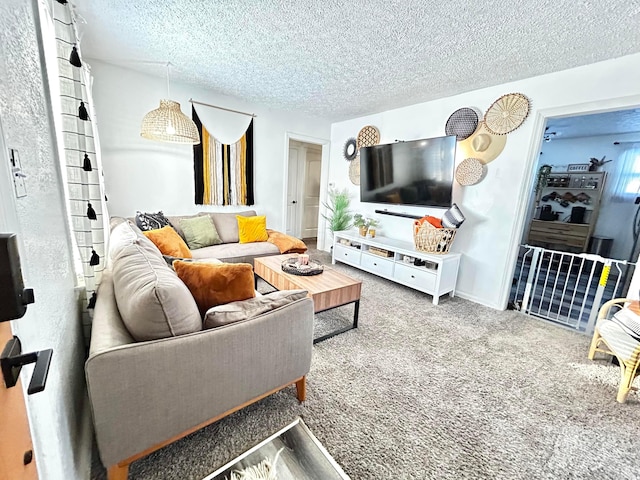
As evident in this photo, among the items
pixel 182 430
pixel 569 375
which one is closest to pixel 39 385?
pixel 182 430

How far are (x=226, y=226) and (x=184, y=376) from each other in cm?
273

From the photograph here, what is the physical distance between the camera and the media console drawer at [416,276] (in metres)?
2.97

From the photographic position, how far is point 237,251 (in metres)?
3.17

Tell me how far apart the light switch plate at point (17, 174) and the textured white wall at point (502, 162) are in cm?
345

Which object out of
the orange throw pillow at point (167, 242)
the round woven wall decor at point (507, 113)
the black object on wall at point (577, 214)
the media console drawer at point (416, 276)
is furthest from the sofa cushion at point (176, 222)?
the black object on wall at point (577, 214)

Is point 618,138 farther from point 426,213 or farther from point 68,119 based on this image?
point 68,119

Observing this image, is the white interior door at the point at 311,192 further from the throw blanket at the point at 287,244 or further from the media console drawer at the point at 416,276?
the media console drawer at the point at 416,276

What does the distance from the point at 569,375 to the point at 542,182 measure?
4.35 metres

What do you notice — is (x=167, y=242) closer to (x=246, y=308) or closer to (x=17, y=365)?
(x=246, y=308)

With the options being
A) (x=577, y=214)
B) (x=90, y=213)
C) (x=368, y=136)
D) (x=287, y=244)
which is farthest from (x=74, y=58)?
(x=577, y=214)

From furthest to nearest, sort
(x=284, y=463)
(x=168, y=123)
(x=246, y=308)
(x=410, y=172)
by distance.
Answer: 1. (x=410, y=172)
2. (x=168, y=123)
3. (x=246, y=308)
4. (x=284, y=463)

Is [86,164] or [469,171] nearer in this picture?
[86,164]

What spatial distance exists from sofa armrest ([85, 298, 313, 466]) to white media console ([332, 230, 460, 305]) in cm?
204

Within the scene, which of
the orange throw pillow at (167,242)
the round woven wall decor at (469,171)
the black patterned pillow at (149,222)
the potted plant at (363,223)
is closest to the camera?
the orange throw pillow at (167,242)
